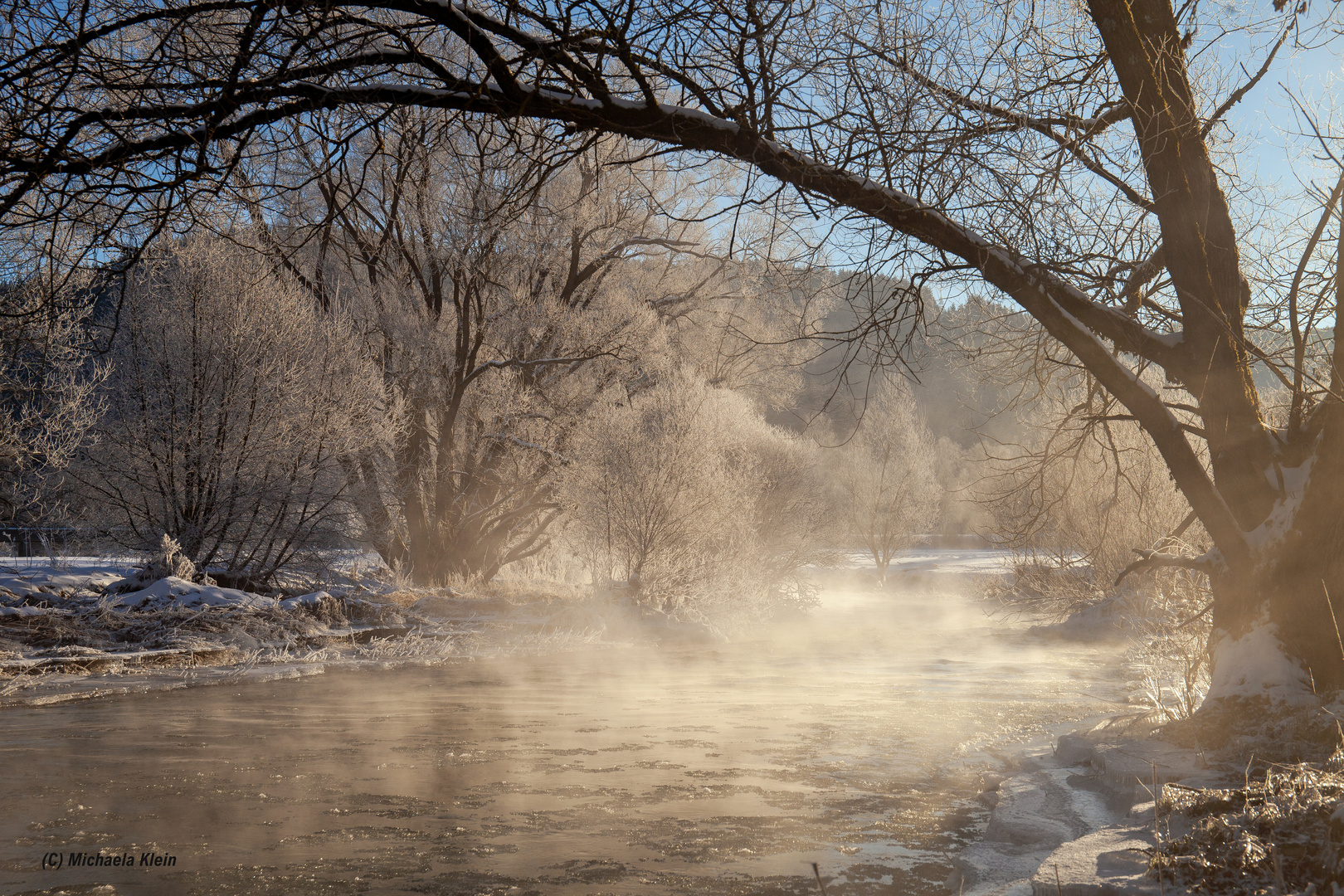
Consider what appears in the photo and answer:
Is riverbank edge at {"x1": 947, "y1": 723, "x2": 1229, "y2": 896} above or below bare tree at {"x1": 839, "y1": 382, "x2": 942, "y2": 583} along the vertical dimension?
below

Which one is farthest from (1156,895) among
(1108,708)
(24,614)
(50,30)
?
(24,614)

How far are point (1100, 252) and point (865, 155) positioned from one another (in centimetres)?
224

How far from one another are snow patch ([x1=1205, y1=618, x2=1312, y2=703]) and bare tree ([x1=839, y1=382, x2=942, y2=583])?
3303cm

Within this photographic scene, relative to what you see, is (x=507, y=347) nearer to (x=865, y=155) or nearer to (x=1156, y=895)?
(x=865, y=155)

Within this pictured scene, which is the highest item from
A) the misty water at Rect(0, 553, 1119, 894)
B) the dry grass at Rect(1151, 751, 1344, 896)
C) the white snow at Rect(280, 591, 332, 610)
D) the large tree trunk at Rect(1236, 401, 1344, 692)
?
the large tree trunk at Rect(1236, 401, 1344, 692)

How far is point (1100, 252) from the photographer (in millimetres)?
6016

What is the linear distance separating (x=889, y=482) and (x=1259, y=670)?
36839 millimetres

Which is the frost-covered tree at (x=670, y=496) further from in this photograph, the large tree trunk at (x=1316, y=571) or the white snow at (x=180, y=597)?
the large tree trunk at (x=1316, y=571)

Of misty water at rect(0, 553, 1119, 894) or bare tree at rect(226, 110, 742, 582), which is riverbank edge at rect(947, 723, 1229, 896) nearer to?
misty water at rect(0, 553, 1119, 894)

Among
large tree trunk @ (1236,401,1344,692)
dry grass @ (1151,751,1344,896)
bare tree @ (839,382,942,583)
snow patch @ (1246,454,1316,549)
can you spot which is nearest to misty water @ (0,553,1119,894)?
dry grass @ (1151,751,1344,896)

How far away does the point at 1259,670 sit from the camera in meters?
5.04

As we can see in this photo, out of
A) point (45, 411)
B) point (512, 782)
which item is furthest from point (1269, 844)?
point (45, 411)

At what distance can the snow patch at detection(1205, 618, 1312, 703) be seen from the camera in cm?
489

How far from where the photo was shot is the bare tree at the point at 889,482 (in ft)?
130
